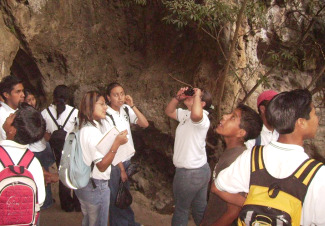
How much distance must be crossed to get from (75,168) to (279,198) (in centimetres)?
177

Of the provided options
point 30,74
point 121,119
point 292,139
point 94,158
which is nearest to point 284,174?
point 292,139

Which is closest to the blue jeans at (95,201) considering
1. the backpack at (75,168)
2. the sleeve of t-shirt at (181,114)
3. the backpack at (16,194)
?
the backpack at (75,168)

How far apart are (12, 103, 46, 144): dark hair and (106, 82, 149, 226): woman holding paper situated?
4.18 ft

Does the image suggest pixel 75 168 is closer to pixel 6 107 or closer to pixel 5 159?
pixel 5 159

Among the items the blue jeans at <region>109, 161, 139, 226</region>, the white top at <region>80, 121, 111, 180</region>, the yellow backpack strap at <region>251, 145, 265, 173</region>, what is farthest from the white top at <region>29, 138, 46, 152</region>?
the yellow backpack strap at <region>251, 145, 265, 173</region>

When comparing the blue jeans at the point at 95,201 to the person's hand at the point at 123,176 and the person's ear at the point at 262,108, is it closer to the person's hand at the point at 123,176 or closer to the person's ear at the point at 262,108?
the person's hand at the point at 123,176

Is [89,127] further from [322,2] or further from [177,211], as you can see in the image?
[322,2]

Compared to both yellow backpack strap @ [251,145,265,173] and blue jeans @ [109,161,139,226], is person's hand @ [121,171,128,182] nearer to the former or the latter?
blue jeans @ [109,161,139,226]

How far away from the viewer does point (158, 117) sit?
19.4ft

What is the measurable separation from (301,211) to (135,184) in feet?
16.5

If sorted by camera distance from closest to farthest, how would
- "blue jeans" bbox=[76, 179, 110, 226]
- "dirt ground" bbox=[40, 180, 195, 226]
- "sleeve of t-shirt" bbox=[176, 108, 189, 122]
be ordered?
"blue jeans" bbox=[76, 179, 110, 226]
"sleeve of t-shirt" bbox=[176, 108, 189, 122]
"dirt ground" bbox=[40, 180, 195, 226]

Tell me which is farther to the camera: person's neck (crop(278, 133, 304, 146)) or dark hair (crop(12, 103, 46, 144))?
dark hair (crop(12, 103, 46, 144))

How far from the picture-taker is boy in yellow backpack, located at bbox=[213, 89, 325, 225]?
143 centimetres

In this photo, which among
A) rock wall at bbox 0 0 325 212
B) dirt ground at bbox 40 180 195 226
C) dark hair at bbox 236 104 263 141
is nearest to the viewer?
dark hair at bbox 236 104 263 141
